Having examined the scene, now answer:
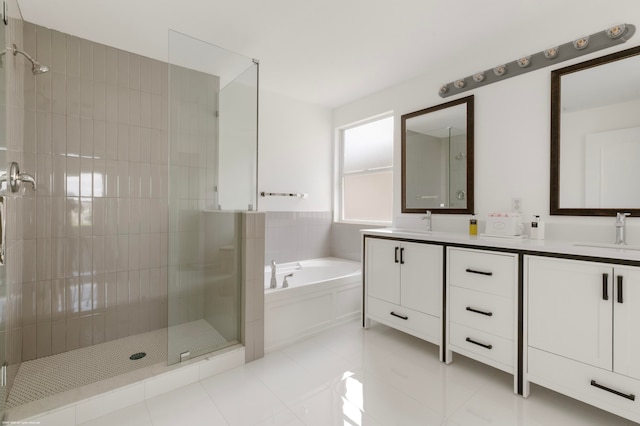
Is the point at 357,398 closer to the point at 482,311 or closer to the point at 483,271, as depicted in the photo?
the point at 482,311

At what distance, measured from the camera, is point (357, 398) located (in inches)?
68.6

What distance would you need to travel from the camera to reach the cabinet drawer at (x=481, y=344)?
1.81 m

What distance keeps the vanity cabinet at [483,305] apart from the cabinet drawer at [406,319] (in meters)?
0.12

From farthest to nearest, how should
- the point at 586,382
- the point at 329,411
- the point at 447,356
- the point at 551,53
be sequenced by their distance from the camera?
1. the point at 447,356
2. the point at 551,53
3. the point at 329,411
4. the point at 586,382

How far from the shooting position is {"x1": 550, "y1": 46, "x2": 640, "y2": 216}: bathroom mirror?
1.75 meters

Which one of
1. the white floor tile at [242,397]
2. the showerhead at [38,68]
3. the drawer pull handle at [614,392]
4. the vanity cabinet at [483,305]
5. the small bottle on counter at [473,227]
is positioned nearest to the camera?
the drawer pull handle at [614,392]

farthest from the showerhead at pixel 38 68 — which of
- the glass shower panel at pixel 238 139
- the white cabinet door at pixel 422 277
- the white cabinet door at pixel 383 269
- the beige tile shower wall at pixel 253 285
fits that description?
the white cabinet door at pixel 422 277

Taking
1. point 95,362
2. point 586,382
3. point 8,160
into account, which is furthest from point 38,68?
point 586,382

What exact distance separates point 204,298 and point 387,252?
152cm

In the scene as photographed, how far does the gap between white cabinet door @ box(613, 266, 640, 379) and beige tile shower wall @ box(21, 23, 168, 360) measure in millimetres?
3177

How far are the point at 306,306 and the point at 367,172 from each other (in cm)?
186

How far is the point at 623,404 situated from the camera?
141cm

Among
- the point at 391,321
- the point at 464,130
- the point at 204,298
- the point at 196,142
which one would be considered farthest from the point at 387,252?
the point at 196,142

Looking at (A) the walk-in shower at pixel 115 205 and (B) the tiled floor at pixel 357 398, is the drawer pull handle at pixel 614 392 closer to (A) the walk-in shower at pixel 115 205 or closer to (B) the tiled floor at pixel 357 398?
(B) the tiled floor at pixel 357 398
